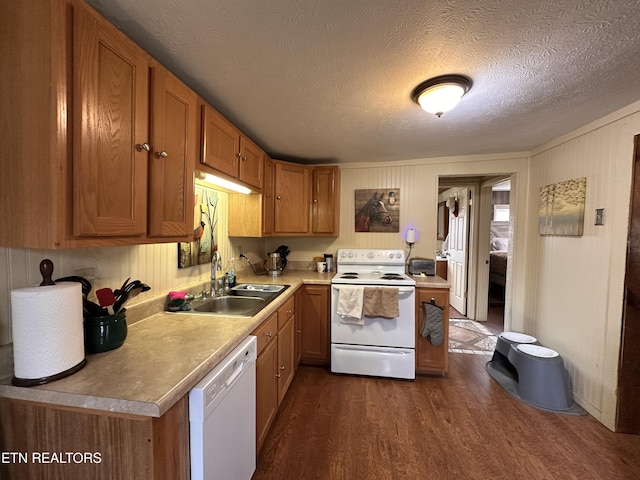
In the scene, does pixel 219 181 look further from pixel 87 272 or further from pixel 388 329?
pixel 388 329

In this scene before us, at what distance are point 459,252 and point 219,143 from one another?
3.97m

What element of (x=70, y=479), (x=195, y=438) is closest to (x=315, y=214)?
(x=195, y=438)

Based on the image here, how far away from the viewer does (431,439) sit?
1.74 metres

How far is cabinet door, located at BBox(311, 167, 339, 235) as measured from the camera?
9.79ft

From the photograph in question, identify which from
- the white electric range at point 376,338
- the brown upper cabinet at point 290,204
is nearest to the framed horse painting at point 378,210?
the brown upper cabinet at point 290,204

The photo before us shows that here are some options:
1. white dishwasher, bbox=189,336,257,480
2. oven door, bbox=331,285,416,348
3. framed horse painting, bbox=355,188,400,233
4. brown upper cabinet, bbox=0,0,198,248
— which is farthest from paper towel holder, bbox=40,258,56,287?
framed horse painting, bbox=355,188,400,233

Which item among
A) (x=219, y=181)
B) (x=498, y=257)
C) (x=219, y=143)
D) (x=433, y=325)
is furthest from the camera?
(x=498, y=257)

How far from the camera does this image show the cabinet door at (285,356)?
1.92 m

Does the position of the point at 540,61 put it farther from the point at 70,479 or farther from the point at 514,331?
the point at 514,331

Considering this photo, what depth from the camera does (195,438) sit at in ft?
2.98

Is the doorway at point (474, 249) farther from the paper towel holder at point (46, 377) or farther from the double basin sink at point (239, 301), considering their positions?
the paper towel holder at point (46, 377)

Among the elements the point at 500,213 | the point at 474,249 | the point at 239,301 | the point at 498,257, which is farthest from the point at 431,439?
the point at 500,213

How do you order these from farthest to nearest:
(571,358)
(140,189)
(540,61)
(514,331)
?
1. (514,331)
2. (571,358)
3. (540,61)
4. (140,189)

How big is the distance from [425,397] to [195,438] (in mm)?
1934
